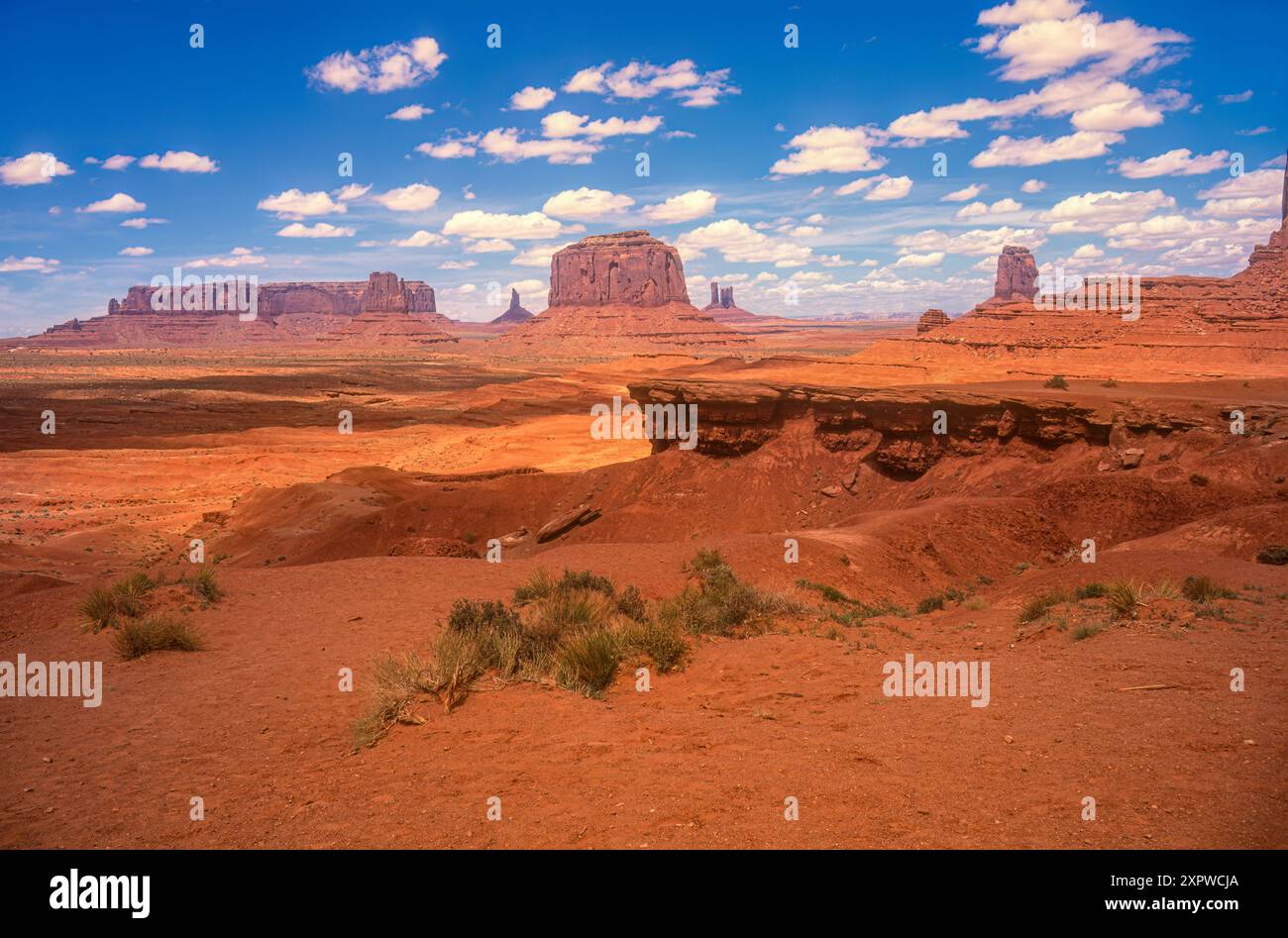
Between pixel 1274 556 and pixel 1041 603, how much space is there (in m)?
5.57

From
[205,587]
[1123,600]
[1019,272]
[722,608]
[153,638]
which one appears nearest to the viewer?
[1123,600]

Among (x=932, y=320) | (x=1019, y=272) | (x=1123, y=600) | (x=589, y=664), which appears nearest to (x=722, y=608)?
(x=589, y=664)

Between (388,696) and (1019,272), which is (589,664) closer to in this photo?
(388,696)

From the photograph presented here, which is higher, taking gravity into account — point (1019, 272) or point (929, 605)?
point (1019, 272)

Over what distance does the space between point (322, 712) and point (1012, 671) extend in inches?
276

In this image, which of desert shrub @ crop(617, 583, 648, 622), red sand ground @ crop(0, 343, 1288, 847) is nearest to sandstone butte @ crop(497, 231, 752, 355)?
red sand ground @ crop(0, 343, 1288, 847)

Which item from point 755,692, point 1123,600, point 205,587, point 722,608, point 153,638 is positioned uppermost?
point 1123,600

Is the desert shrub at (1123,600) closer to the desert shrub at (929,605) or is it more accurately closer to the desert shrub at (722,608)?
the desert shrub at (929,605)

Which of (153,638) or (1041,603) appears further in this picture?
(1041,603)

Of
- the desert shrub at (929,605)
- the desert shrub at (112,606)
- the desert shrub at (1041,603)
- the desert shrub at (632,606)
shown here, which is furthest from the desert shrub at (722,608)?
the desert shrub at (112,606)

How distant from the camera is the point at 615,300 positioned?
6959 inches

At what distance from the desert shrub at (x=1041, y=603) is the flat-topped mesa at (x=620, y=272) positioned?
16579 cm
